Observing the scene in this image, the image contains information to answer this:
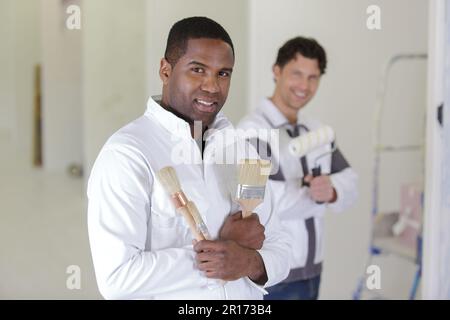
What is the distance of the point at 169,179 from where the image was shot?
0.91 m

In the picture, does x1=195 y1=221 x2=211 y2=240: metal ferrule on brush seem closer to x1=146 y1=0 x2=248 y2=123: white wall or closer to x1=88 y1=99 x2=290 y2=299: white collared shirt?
x1=88 y1=99 x2=290 y2=299: white collared shirt

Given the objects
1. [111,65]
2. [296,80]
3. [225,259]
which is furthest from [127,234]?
[296,80]


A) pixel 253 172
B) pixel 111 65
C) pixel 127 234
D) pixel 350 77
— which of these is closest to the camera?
pixel 127 234

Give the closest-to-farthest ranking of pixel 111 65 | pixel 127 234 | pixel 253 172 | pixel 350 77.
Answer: pixel 127 234 < pixel 253 172 < pixel 111 65 < pixel 350 77

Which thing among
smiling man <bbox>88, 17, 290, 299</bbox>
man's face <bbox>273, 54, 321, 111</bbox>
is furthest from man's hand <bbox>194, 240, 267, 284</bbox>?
man's face <bbox>273, 54, 321, 111</bbox>

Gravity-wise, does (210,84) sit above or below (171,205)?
above

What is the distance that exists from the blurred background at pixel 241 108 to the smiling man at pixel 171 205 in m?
0.06

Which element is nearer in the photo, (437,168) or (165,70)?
(165,70)

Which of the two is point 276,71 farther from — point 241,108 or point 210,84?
point 210,84

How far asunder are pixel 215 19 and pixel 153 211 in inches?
13.3

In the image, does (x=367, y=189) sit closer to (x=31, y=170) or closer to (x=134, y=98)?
(x=134, y=98)

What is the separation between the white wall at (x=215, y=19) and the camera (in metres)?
0.98
